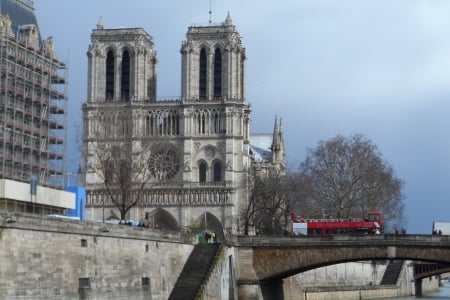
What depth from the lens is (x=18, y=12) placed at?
9181 centimetres

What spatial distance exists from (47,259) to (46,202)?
20.5 m

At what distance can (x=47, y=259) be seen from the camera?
47688mm

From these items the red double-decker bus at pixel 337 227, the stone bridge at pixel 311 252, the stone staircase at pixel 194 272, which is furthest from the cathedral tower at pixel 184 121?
the stone staircase at pixel 194 272

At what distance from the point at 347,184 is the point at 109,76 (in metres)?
43.4

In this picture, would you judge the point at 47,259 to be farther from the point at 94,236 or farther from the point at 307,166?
the point at 307,166

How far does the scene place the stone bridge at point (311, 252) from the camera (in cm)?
6750

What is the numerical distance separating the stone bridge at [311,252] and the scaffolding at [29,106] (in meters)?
20.2

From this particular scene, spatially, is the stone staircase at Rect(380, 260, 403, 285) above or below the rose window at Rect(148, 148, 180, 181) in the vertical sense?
below

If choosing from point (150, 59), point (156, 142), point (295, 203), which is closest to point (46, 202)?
point (295, 203)

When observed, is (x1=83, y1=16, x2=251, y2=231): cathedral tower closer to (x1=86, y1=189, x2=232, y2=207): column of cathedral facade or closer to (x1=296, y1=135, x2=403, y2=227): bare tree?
(x1=86, y1=189, x2=232, y2=207): column of cathedral facade

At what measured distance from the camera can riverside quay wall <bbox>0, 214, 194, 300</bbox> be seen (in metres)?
45.1

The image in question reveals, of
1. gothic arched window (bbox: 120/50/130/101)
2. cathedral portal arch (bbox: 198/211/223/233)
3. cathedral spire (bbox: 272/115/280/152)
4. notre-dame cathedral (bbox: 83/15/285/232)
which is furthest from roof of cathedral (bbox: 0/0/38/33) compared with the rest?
cathedral spire (bbox: 272/115/280/152)

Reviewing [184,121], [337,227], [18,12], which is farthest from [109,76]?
[337,227]

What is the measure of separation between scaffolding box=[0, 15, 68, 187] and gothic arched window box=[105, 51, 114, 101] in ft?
156
